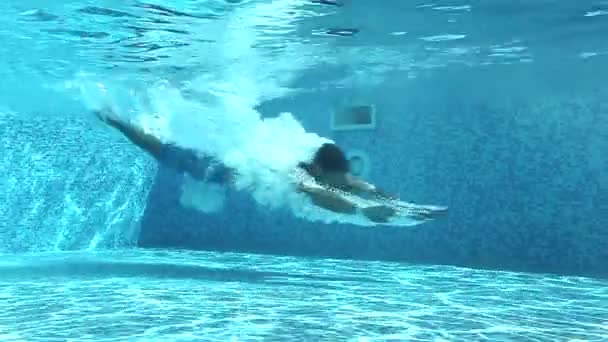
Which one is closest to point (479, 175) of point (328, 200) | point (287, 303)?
point (328, 200)

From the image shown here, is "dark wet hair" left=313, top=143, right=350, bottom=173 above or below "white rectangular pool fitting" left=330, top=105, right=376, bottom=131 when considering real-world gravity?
below

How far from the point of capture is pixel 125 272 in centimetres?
1383

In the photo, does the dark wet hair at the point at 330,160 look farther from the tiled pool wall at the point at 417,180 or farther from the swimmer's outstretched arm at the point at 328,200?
the tiled pool wall at the point at 417,180

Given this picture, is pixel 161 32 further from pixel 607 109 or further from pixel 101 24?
pixel 607 109

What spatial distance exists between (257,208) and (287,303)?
9.17 m

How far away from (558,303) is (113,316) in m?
7.48

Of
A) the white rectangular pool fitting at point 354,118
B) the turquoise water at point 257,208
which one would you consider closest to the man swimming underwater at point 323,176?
the turquoise water at point 257,208

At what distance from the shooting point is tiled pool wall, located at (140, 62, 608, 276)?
14875mm

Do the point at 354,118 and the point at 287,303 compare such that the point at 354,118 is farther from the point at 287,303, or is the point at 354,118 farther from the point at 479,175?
the point at 287,303

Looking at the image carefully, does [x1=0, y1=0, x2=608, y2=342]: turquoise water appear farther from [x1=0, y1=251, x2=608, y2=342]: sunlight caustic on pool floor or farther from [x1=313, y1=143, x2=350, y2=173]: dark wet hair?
[x1=313, y1=143, x2=350, y2=173]: dark wet hair

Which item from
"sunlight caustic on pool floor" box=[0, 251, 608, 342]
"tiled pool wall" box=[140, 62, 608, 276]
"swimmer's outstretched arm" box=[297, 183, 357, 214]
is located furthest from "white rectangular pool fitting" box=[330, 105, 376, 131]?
"swimmer's outstretched arm" box=[297, 183, 357, 214]

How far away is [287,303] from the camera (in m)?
10.1

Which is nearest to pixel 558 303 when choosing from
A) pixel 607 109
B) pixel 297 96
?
pixel 607 109

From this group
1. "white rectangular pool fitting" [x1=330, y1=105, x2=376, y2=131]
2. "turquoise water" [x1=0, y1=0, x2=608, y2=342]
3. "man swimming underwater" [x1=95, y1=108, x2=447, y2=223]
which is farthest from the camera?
"white rectangular pool fitting" [x1=330, y1=105, x2=376, y2=131]
